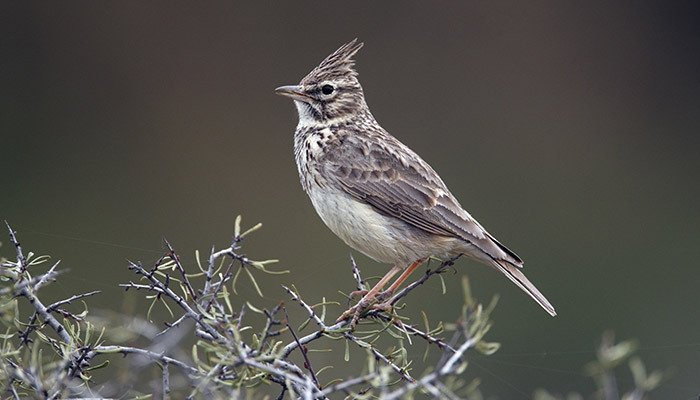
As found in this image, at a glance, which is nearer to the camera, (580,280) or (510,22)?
(580,280)

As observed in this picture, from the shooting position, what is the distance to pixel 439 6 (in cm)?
1009

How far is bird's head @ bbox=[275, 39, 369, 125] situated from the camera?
5.52 metres

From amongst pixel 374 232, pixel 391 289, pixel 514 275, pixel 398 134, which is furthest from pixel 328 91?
pixel 398 134

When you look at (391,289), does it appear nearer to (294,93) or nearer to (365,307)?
(365,307)

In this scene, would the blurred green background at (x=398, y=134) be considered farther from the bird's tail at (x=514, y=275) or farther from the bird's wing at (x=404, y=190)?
the bird's tail at (x=514, y=275)

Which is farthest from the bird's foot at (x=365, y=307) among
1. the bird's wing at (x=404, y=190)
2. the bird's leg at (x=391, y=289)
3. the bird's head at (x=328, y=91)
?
the bird's head at (x=328, y=91)

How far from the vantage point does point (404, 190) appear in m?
5.06

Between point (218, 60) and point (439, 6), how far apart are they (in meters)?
2.59

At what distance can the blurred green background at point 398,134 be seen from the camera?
9.06 metres

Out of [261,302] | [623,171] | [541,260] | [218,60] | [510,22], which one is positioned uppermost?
[510,22]

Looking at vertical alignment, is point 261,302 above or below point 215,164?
below

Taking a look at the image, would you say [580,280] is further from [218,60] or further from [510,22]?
[218,60]

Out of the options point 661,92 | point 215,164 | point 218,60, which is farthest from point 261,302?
point 661,92

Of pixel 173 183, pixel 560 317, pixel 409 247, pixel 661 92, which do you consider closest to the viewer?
pixel 409 247
